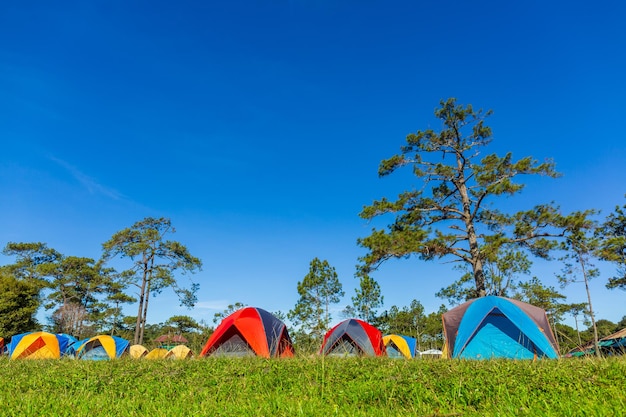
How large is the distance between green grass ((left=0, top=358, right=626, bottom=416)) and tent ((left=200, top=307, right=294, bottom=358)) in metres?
5.28

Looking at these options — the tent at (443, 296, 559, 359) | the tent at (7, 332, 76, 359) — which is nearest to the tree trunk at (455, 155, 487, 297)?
the tent at (443, 296, 559, 359)

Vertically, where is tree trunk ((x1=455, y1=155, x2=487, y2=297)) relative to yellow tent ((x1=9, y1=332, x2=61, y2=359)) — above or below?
above

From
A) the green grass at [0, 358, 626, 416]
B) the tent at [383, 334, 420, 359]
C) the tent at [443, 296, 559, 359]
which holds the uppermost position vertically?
the tent at [443, 296, 559, 359]

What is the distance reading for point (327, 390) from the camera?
432 centimetres

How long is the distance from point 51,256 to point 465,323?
4110cm

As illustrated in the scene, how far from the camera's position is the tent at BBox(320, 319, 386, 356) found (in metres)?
12.0

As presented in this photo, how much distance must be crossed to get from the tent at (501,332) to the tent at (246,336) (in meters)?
5.18

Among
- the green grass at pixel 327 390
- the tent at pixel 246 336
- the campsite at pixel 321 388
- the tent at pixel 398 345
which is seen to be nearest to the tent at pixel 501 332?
the campsite at pixel 321 388

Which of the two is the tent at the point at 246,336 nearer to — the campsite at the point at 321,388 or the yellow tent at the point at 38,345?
the campsite at the point at 321,388

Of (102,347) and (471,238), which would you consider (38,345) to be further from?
(471,238)

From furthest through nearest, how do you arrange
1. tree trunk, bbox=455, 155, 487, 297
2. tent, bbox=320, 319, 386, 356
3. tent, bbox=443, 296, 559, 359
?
1. tree trunk, bbox=455, 155, 487, 297
2. tent, bbox=320, 319, 386, 356
3. tent, bbox=443, 296, 559, 359

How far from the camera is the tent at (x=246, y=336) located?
10.9m

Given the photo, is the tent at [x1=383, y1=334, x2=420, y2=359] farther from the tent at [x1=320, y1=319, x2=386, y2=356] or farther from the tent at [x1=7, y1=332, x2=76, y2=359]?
the tent at [x1=7, y1=332, x2=76, y2=359]

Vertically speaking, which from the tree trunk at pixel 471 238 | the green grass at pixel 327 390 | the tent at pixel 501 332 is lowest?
the green grass at pixel 327 390
